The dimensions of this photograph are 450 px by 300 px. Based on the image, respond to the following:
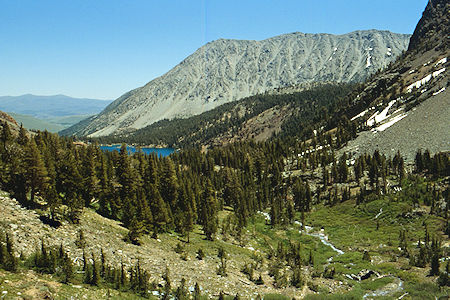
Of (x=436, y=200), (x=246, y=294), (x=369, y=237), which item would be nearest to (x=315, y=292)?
(x=246, y=294)

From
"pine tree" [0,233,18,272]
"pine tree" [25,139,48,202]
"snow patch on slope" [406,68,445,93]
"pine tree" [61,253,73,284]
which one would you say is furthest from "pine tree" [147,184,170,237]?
"snow patch on slope" [406,68,445,93]

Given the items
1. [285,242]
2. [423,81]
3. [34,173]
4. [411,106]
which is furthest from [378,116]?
[34,173]

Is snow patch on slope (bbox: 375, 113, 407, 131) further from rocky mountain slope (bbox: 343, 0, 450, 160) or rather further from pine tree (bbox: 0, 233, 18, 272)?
pine tree (bbox: 0, 233, 18, 272)

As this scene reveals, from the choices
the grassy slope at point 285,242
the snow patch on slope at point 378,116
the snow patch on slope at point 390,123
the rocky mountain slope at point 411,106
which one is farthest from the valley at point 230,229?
the snow patch on slope at point 378,116

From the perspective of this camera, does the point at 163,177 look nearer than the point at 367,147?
Yes

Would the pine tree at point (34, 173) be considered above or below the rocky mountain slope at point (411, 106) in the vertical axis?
below

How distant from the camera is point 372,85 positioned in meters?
189

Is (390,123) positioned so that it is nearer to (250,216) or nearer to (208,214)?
(250,216)

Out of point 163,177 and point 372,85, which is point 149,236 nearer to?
point 163,177

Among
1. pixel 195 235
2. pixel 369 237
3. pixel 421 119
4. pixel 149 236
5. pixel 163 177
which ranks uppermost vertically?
pixel 421 119

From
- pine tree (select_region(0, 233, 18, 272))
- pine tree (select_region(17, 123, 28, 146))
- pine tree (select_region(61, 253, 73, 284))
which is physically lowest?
pine tree (select_region(61, 253, 73, 284))

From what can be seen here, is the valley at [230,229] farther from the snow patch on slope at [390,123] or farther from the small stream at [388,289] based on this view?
the snow patch on slope at [390,123]

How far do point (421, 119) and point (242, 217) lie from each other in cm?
9049

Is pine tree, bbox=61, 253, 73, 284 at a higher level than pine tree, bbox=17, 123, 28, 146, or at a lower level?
lower
